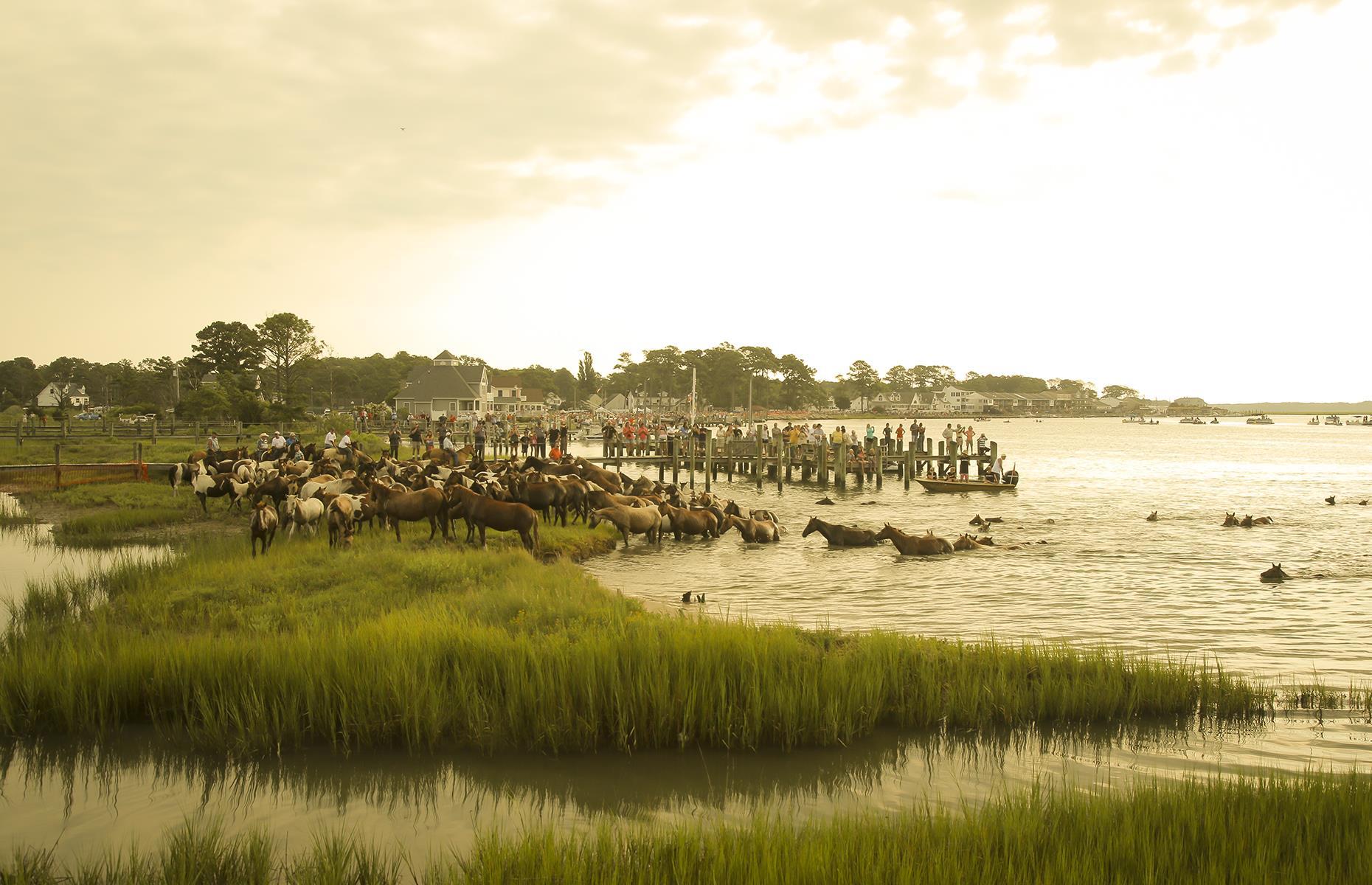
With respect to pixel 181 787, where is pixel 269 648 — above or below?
above

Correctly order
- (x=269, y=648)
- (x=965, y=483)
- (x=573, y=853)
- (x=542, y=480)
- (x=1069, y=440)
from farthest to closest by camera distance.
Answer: (x=1069, y=440)
(x=965, y=483)
(x=542, y=480)
(x=269, y=648)
(x=573, y=853)

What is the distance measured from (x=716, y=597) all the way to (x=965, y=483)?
2725cm

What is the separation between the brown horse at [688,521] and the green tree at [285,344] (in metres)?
65.5

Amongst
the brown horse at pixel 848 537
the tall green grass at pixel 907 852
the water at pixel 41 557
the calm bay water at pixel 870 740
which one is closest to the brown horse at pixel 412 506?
the calm bay water at pixel 870 740

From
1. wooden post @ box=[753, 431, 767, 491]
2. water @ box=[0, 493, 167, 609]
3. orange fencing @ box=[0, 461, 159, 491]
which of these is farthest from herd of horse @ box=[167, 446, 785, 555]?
wooden post @ box=[753, 431, 767, 491]

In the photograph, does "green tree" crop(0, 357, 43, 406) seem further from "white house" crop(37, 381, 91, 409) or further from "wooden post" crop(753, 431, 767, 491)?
"wooden post" crop(753, 431, 767, 491)

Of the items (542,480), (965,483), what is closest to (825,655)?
(542,480)

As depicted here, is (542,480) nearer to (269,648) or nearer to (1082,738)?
(269,648)

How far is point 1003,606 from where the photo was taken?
51.4 feet

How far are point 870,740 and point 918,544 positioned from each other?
14.2 meters

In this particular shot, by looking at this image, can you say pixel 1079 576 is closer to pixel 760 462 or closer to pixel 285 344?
pixel 760 462

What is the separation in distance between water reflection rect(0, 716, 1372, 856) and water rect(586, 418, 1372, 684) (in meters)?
4.02

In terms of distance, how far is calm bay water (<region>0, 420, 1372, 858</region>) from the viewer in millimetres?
6902

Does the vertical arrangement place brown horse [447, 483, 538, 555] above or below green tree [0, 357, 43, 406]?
below
